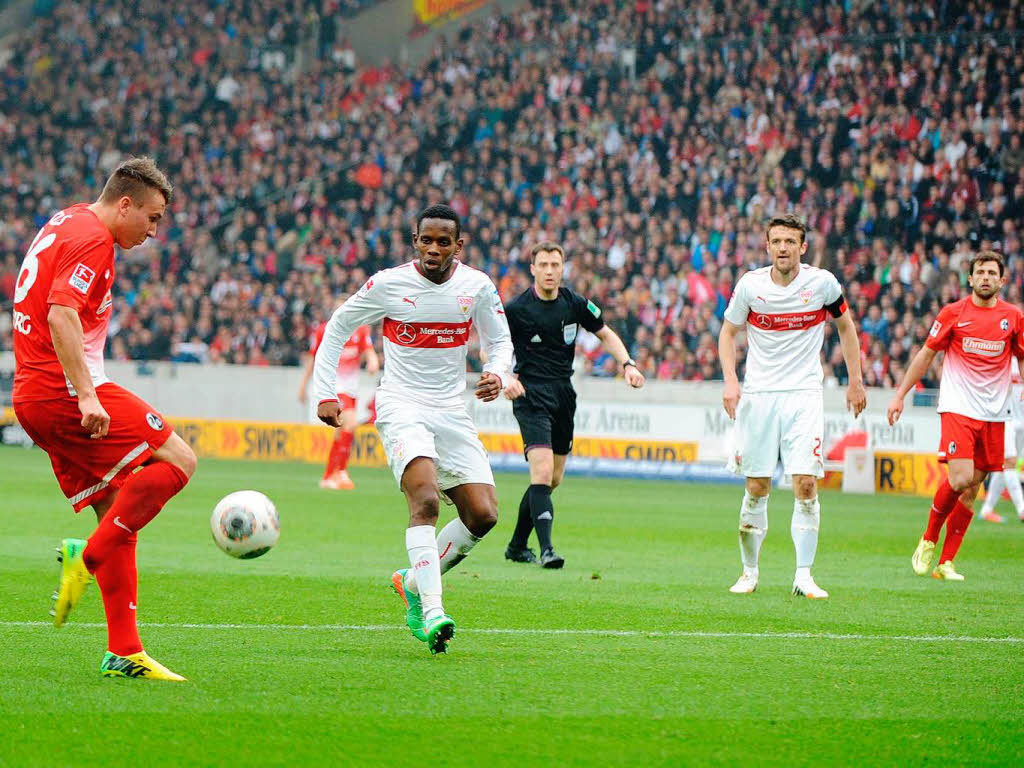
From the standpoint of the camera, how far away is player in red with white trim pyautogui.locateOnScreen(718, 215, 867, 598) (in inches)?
378

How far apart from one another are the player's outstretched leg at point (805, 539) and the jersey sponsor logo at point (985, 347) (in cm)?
224

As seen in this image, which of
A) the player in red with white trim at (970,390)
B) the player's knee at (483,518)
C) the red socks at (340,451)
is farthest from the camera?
the red socks at (340,451)

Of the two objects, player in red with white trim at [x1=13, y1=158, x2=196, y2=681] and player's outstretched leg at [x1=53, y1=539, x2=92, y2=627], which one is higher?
player in red with white trim at [x1=13, y1=158, x2=196, y2=681]

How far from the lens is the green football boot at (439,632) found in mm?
6727

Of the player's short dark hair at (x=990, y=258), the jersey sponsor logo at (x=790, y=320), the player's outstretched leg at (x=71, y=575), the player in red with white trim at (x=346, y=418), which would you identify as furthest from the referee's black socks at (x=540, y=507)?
the player in red with white trim at (x=346, y=418)

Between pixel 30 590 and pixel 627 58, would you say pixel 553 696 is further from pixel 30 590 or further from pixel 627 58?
pixel 627 58

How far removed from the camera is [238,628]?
25.1 feet

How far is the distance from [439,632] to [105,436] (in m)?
1.79

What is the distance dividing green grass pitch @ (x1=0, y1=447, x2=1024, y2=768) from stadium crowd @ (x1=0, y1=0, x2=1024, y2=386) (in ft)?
43.1

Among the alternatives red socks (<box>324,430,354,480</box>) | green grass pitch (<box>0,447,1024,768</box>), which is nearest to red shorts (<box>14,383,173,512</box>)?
green grass pitch (<box>0,447,1024,768</box>)

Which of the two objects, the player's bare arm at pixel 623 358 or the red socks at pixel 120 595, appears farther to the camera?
the player's bare arm at pixel 623 358

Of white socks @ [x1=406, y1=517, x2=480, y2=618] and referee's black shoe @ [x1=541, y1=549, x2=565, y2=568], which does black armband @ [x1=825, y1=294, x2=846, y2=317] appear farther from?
white socks @ [x1=406, y1=517, x2=480, y2=618]

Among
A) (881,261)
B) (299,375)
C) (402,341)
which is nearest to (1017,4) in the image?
(881,261)

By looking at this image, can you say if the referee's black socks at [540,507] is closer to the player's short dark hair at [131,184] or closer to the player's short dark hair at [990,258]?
the player's short dark hair at [990,258]
